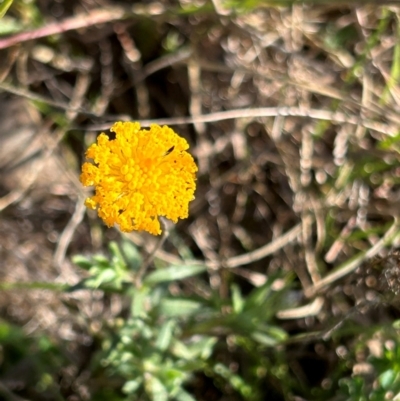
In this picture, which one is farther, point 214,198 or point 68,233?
point 214,198

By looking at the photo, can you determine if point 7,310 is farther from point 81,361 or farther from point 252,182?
point 252,182

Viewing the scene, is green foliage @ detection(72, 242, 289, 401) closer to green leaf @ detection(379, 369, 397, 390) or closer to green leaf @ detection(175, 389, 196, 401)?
green leaf @ detection(175, 389, 196, 401)

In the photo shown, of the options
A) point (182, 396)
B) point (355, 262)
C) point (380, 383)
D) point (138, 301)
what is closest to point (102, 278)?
point (138, 301)

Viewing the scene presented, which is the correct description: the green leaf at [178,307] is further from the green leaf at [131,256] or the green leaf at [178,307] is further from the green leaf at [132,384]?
the green leaf at [132,384]

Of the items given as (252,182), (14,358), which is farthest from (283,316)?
(14,358)

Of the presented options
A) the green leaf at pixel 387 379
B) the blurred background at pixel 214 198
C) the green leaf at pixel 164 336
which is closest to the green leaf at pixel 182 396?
the blurred background at pixel 214 198

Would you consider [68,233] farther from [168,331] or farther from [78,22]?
[78,22]

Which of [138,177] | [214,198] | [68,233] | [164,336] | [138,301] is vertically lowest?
[214,198]
